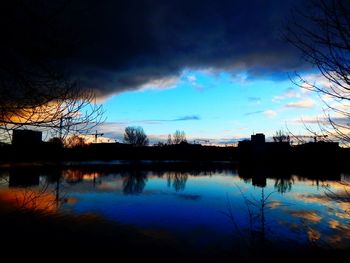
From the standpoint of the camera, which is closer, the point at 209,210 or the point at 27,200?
the point at 27,200

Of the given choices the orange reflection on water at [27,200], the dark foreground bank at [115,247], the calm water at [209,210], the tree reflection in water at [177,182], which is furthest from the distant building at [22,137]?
the tree reflection in water at [177,182]

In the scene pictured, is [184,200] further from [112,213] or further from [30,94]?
[30,94]

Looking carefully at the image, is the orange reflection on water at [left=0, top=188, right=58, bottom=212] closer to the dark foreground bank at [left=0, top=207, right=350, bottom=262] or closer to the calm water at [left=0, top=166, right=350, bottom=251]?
the calm water at [left=0, top=166, right=350, bottom=251]

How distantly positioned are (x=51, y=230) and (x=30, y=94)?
1203 cm

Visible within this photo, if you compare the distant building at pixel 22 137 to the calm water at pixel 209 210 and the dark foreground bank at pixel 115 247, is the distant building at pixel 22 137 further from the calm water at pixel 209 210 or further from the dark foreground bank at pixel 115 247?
the dark foreground bank at pixel 115 247

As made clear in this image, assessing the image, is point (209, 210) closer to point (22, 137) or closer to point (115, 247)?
point (115, 247)

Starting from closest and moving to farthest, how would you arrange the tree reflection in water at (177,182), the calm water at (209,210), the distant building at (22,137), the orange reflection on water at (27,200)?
the distant building at (22,137) < the calm water at (209,210) < the orange reflection on water at (27,200) < the tree reflection in water at (177,182)

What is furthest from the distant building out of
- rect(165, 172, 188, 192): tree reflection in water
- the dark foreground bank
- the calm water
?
rect(165, 172, 188, 192): tree reflection in water

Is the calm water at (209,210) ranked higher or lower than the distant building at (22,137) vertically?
lower

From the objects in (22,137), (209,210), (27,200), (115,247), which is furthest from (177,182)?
(22,137)

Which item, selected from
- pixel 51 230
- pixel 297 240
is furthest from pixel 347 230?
pixel 51 230

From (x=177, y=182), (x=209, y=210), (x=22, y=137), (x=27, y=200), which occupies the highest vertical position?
(x=22, y=137)

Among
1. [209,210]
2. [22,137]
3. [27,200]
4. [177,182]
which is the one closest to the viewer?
[22,137]

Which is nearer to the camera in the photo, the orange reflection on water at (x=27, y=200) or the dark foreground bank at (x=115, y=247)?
the dark foreground bank at (x=115, y=247)
